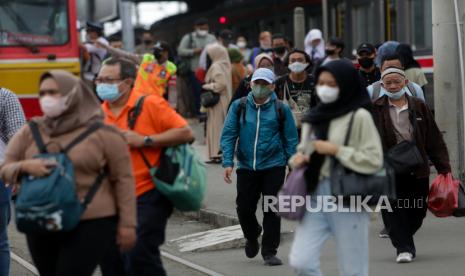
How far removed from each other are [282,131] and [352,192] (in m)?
3.19

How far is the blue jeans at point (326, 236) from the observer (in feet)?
23.6

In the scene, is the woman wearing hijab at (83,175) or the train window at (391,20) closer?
the woman wearing hijab at (83,175)

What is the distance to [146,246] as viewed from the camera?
7.18 m

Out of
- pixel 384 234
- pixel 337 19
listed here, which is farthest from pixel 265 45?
pixel 384 234

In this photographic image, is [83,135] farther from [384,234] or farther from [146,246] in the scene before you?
[384,234]

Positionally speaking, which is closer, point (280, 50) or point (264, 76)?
point (264, 76)

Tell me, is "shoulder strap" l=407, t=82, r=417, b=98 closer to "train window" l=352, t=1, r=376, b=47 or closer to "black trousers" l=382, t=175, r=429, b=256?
"black trousers" l=382, t=175, r=429, b=256

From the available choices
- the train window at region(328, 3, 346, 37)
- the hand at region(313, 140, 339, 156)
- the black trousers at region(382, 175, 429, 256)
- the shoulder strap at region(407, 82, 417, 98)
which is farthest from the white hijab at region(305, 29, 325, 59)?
the hand at region(313, 140, 339, 156)

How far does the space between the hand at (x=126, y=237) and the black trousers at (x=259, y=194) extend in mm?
3705

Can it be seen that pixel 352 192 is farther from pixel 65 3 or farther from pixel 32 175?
pixel 65 3

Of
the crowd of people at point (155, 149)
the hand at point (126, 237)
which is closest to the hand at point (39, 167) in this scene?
the crowd of people at point (155, 149)

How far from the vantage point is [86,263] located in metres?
6.41

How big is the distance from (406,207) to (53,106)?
4.37 meters

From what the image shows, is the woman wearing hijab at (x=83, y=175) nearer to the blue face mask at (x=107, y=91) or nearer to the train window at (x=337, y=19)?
the blue face mask at (x=107, y=91)
